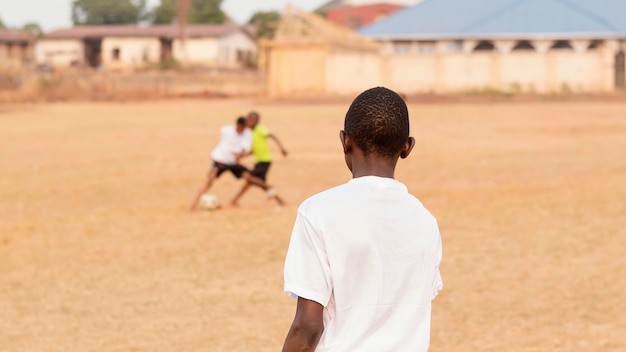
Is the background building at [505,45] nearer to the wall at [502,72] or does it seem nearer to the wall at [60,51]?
the wall at [502,72]

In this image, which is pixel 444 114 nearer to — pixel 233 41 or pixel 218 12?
pixel 233 41

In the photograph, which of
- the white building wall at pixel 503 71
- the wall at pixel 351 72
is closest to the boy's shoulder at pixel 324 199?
the white building wall at pixel 503 71

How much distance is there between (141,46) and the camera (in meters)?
76.4

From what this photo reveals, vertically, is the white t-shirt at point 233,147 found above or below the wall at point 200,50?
above

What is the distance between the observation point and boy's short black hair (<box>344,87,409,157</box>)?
290 cm

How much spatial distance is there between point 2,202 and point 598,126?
59.8 feet

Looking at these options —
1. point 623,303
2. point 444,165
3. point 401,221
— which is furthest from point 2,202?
point 401,221

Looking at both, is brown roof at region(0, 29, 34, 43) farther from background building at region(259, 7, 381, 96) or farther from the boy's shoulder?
the boy's shoulder

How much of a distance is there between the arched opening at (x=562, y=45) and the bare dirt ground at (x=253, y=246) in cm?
2559

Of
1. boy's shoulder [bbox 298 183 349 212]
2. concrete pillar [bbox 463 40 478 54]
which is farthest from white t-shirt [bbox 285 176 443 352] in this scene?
concrete pillar [bbox 463 40 478 54]

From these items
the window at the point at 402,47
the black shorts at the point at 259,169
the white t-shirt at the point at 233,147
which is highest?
the white t-shirt at the point at 233,147

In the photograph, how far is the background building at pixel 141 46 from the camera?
7606 cm

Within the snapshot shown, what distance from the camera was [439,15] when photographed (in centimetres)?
5381

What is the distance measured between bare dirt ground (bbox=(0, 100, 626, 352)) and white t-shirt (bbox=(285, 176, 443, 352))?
4425mm
